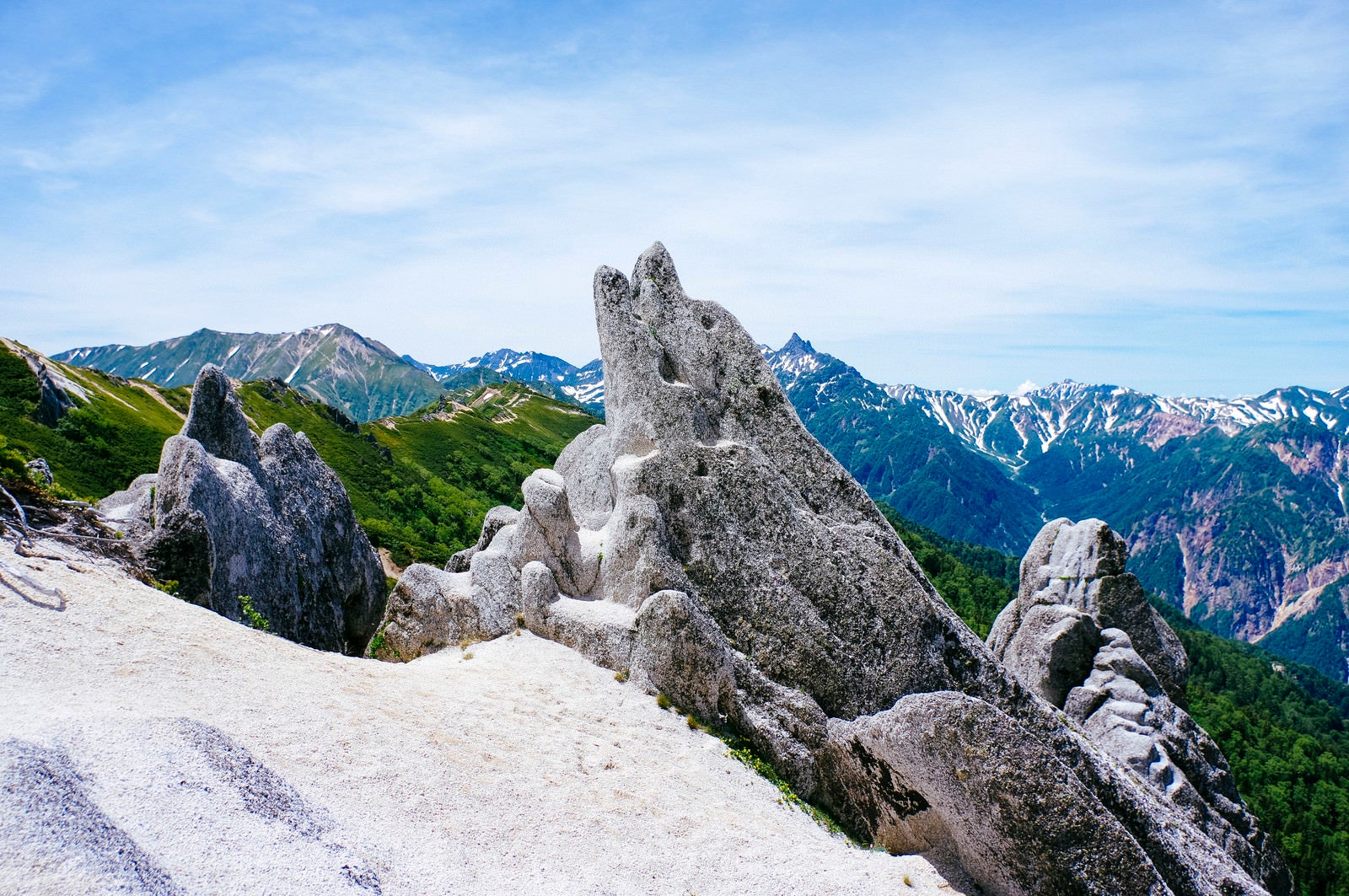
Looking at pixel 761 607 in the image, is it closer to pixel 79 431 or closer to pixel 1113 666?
pixel 1113 666

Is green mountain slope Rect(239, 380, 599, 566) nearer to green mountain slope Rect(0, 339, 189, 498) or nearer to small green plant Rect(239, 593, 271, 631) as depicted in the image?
green mountain slope Rect(0, 339, 189, 498)

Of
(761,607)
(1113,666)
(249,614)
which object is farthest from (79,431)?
(1113,666)

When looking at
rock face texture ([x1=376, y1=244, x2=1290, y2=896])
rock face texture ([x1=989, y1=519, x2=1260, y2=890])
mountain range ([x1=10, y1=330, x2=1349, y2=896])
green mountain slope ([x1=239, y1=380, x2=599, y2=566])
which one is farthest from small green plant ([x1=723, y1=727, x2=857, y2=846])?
mountain range ([x1=10, y1=330, x2=1349, y2=896])

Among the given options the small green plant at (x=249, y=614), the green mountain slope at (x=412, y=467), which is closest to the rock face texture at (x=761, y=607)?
the small green plant at (x=249, y=614)

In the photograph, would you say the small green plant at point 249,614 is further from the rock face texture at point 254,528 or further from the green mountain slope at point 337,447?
the green mountain slope at point 337,447

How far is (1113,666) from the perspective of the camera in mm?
28766

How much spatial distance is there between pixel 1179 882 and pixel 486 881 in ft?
45.2

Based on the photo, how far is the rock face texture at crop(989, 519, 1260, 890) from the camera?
2536cm

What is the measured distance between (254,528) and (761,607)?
15.6 metres

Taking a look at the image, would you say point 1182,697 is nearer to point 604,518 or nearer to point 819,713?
point 819,713

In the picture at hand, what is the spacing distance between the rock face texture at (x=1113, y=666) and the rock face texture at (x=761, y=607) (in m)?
1.26

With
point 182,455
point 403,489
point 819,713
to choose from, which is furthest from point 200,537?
point 403,489

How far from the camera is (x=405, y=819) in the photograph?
10477 mm

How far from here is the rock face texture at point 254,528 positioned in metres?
17.9
